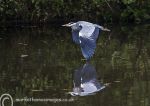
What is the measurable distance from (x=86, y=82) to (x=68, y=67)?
164cm

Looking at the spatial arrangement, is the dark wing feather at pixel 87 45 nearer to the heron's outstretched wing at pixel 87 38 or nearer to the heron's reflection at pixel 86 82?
the heron's outstretched wing at pixel 87 38

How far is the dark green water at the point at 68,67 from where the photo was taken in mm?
9602

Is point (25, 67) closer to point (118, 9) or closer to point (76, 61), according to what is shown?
point (76, 61)

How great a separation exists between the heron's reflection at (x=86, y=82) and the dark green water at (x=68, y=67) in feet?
0.34

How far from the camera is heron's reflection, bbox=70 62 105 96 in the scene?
10.0 m

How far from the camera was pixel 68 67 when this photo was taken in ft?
40.8

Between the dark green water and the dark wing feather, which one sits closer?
the dark green water

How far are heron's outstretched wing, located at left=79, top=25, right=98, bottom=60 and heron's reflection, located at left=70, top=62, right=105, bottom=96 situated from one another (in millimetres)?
372

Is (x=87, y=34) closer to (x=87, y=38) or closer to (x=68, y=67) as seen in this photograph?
(x=87, y=38)

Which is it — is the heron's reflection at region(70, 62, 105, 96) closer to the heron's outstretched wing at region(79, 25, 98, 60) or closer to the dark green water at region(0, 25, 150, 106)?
the dark green water at region(0, 25, 150, 106)

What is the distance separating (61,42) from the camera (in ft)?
55.2

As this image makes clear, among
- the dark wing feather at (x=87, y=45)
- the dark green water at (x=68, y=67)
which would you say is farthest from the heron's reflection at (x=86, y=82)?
the dark wing feather at (x=87, y=45)

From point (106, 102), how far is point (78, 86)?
4.71ft

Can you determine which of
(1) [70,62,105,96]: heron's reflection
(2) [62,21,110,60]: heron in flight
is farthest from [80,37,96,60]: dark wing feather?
(1) [70,62,105,96]: heron's reflection
